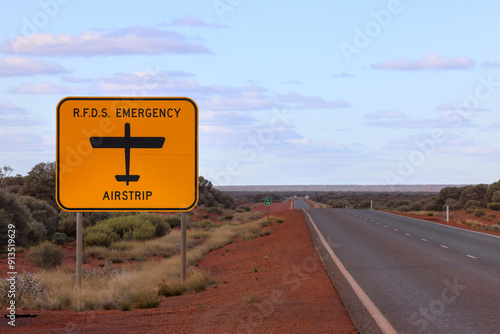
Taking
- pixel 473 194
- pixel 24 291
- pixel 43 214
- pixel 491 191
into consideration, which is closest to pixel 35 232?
pixel 43 214

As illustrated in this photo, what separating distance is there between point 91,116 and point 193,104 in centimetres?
205

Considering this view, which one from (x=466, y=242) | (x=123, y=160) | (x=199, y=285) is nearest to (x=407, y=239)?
(x=466, y=242)

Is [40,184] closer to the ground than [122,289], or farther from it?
farther from it

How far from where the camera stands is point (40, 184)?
38812mm

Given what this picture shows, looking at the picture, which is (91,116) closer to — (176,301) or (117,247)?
(176,301)

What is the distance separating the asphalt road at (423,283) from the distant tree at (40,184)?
2532cm

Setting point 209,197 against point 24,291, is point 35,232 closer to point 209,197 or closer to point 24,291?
point 24,291

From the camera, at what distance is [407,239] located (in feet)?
70.5

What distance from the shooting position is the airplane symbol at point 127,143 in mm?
11469

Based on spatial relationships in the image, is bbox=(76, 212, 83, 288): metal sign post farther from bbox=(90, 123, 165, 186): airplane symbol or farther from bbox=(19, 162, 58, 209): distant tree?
bbox=(19, 162, 58, 209): distant tree

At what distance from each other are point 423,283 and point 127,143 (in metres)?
6.33

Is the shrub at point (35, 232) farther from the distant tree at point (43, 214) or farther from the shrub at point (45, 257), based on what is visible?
the shrub at point (45, 257)

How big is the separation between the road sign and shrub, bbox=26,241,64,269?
832 cm

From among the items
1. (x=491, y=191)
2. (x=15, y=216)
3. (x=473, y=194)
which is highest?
(x=491, y=191)
